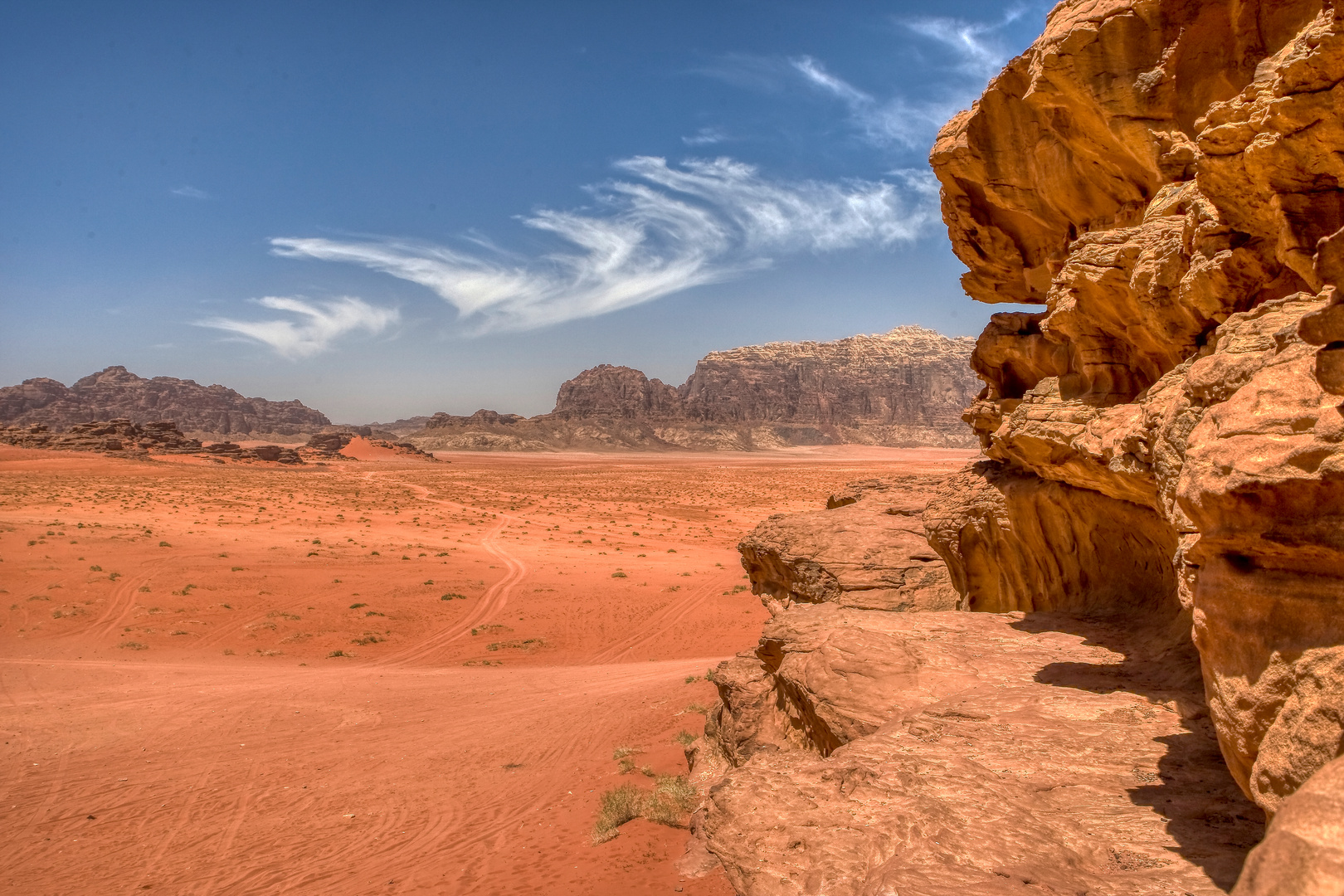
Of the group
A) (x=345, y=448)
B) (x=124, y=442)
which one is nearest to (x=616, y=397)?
(x=345, y=448)

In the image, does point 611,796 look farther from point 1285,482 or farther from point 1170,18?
point 1170,18

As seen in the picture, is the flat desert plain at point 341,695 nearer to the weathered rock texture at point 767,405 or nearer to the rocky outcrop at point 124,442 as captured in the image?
the rocky outcrop at point 124,442

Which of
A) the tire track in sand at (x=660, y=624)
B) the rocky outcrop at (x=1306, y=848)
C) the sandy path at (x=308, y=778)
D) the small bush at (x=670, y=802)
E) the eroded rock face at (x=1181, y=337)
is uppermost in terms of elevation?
the eroded rock face at (x=1181, y=337)

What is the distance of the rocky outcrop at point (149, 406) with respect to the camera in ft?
391

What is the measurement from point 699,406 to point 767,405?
54.3 ft

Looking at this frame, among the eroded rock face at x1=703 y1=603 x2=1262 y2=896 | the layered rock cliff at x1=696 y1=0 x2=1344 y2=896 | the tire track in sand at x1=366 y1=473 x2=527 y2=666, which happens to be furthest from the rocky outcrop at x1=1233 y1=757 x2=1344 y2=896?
the tire track in sand at x1=366 y1=473 x2=527 y2=666

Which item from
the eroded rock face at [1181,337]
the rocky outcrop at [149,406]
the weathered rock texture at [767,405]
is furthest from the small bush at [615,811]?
the rocky outcrop at [149,406]

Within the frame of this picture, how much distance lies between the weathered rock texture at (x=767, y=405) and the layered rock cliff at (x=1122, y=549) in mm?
111063

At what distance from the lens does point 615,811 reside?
725 centimetres

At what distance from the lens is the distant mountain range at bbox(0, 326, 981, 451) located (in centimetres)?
12456

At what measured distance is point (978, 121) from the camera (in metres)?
8.70

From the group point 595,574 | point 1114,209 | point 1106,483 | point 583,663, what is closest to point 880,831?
point 1106,483

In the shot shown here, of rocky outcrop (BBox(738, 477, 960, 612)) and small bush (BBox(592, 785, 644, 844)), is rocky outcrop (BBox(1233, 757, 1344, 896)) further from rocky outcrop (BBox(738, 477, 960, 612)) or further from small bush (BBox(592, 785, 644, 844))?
rocky outcrop (BBox(738, 477, 960, 612))

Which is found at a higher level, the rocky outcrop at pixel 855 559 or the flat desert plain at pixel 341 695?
the rocky outcrop at pixel 855 559
